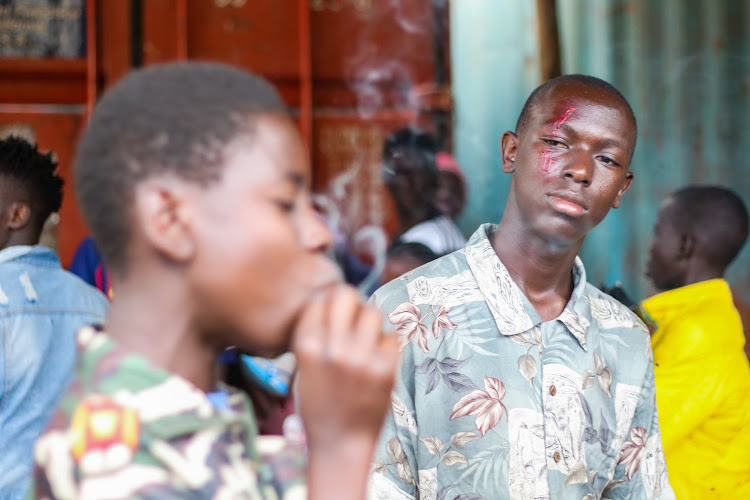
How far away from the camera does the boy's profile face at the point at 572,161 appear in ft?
6.65

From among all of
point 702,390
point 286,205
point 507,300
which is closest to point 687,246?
point 702,390

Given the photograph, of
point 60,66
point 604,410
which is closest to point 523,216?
point 604,410

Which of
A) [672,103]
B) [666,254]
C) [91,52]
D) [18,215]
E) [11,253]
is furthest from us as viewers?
[91,52]

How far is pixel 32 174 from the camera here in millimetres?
2988

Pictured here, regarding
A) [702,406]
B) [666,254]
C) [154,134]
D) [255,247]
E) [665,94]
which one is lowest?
[702,406]

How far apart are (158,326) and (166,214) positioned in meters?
0.13

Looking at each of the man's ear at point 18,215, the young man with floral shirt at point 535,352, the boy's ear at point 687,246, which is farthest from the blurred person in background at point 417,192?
the young man with floral shirt at point 535,352

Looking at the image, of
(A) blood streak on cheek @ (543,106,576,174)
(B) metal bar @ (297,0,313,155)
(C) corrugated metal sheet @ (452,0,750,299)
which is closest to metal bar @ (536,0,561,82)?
(C) corrugated metal sheet @ (452,0,750,299)

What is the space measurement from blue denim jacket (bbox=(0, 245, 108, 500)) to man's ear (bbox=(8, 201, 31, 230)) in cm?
13

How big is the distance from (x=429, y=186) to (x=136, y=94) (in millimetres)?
3575

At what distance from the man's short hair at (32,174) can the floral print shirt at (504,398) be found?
5.03 ft

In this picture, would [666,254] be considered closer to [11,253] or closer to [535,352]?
[535,352]

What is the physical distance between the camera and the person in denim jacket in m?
2.57

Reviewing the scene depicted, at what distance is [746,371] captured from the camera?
2953 millimetres
